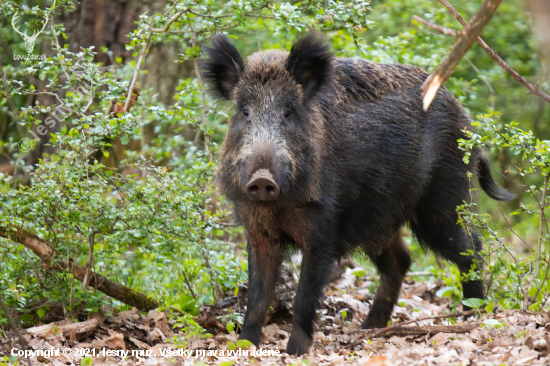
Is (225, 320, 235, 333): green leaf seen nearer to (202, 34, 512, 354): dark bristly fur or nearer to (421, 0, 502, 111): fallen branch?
(202, 34, 512, 354): dark bristly fur

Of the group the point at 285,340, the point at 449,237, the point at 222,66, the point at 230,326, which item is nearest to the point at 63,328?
the point at 230,326

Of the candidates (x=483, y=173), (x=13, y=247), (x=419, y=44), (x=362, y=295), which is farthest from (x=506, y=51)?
(x=13, y=247)

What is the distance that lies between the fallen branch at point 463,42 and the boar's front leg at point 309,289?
1836 millimetres

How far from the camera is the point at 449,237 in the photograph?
5.07 m

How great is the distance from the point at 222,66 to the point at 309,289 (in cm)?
190

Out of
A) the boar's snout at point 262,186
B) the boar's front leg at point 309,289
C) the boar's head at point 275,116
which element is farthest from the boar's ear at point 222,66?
the boar's front leg at point 309,289

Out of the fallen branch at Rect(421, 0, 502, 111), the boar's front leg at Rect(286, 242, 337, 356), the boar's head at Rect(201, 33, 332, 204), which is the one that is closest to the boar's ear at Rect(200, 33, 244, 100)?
the boar's head at Rect(201, 33, 332, 204)

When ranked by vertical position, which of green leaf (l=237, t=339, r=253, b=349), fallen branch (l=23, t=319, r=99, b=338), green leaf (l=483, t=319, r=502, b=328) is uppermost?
green leaf (l=483, t=319, r=502, b=328)

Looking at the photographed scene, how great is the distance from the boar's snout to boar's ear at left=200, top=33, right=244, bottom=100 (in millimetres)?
1109

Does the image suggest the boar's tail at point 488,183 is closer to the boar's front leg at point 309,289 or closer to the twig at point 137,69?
the boar's front leg at point 309,289

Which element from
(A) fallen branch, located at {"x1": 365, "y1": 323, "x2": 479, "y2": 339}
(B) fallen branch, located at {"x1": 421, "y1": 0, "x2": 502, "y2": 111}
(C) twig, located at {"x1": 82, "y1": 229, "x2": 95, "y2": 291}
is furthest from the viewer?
(C) twig, located at {"x1": 82, "y1": 229, "x2": 95, "y2": 291}

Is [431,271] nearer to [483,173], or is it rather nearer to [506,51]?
[483,173]

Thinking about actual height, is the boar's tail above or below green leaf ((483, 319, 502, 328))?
above

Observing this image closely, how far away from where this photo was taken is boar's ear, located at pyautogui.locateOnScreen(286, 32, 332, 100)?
414 centimetres
